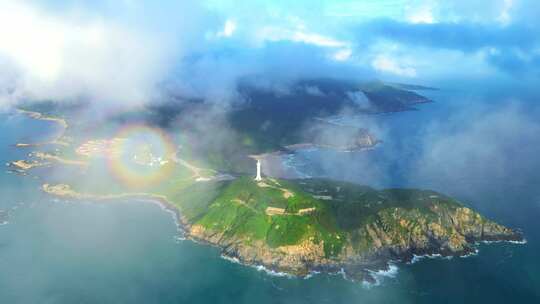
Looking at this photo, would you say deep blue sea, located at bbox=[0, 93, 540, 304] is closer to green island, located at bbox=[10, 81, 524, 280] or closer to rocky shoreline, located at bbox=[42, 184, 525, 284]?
rocky shoreline, located at bbox=[42, 184, 525, 284]

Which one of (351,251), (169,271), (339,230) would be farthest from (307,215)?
(169,271)

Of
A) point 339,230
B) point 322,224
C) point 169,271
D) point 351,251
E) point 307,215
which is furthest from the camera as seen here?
point 307,215

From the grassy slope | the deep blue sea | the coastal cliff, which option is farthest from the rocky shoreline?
the deep blue sea

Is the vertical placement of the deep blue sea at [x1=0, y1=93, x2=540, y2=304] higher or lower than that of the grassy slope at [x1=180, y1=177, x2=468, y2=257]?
lower

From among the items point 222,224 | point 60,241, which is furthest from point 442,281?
point 60,241

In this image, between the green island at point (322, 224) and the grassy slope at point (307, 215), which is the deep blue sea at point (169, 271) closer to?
the green island at point (322, 224)

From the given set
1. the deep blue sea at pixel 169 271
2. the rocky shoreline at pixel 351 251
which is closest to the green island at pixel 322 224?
the rocky shoreline at pixel 351 251

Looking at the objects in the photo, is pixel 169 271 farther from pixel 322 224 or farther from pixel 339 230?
pixel 339 230

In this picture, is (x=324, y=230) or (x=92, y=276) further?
(x=324, y=230)

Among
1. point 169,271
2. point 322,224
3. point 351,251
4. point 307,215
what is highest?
point 307,215

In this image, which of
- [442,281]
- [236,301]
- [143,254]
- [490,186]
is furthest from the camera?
[490,186]

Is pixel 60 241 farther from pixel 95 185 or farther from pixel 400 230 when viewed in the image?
pixel 400 230
